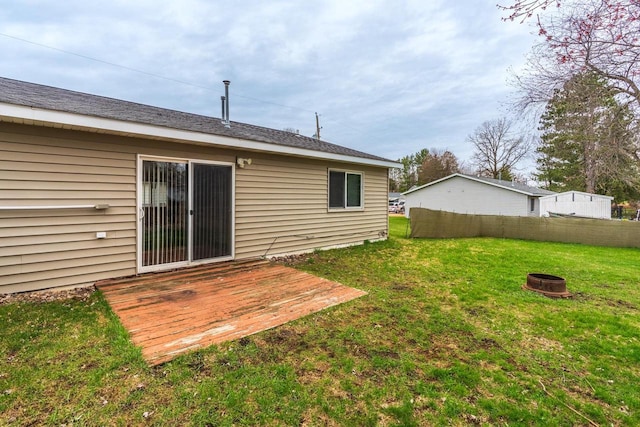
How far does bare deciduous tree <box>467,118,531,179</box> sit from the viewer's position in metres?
28.7

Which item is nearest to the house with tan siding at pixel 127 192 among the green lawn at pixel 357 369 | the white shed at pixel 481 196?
the green lawn at pixel 357 369

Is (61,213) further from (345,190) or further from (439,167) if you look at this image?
(439,167)

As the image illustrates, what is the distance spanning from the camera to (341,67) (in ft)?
44.1

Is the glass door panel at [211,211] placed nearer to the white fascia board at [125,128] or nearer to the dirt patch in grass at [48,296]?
the white fascia board at [125,128]

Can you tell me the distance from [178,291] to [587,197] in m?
24.0

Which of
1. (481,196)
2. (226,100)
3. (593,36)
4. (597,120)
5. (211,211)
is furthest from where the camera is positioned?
(481,196)

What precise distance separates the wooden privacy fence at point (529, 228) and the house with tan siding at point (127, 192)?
590 centimetres

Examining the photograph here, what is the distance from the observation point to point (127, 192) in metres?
4.43

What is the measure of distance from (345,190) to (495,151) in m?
28.8

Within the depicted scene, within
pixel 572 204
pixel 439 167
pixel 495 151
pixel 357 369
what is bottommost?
pixel 357 369

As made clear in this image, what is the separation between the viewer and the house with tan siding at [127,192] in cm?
369

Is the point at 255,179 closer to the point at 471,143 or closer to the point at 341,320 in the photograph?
the point at 341,320

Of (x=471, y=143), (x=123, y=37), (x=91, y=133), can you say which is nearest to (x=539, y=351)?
(x=91, y=133)

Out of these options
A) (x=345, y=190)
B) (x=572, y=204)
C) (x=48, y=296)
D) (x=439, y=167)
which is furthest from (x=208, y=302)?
(x=439, y=167)
